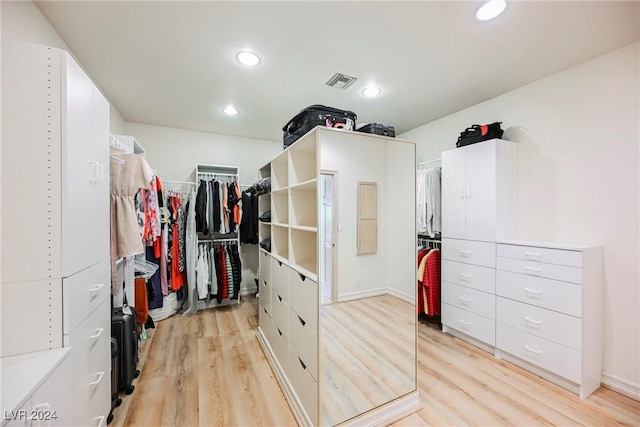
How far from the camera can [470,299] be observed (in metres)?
2.55

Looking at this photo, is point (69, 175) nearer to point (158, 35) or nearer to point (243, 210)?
point (158, 35)

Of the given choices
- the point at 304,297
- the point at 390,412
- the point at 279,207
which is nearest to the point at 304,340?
the point at 304,297

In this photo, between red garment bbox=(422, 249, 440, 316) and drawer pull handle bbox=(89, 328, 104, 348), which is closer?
drawer pull handle bbox=(89, 328, 104, 348)

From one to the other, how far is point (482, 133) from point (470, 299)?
5.46 ft

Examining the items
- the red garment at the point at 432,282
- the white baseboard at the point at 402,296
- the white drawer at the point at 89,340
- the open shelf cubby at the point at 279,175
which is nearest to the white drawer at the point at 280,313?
the white baseboard at the point at 402,296

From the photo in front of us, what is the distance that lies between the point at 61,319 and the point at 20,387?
0.27m

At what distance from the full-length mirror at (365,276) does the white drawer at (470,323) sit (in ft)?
3.29

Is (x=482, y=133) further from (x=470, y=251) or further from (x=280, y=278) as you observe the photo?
(x=280, y=278)

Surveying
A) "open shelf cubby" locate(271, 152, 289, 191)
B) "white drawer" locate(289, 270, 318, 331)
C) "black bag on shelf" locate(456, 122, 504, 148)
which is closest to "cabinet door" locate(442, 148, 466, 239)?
"black bag on shelf" locate(456, 122, 504, 148)

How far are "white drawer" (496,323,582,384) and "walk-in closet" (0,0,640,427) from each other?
1cm

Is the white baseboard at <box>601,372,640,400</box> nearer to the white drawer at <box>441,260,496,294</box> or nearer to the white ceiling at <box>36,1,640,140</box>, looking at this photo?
the white drawer at <box>441,260,496,294</box>

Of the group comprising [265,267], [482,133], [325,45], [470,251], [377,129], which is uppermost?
[325,45]

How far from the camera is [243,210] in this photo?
12.0 ft

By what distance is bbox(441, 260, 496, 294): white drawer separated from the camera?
2.39 m
